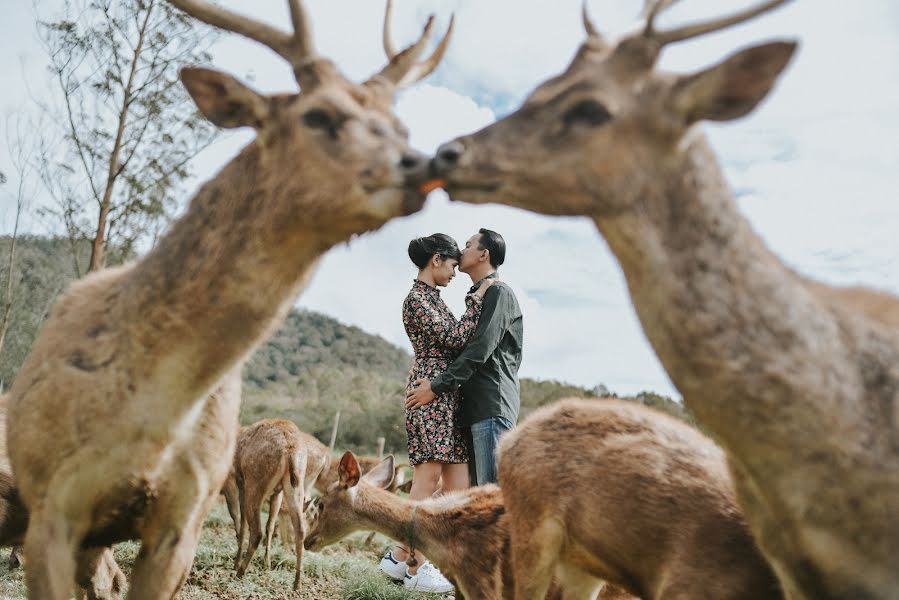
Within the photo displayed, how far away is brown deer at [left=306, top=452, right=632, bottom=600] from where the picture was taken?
225 inches

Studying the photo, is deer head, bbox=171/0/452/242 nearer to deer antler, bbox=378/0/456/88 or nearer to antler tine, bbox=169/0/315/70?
antler tine, bbox=169/0/315/70

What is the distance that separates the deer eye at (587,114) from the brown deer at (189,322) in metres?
0.65

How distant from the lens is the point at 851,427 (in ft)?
9.70

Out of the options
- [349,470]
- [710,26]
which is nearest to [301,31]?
[710,26]

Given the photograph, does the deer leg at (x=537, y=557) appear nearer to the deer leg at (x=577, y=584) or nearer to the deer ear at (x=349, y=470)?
the deer leg at (x=577, y=584)

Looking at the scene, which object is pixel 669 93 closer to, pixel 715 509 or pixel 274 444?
pixel 715 509

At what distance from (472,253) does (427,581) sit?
10.0ft

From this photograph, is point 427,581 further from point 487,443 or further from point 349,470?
point 487,443

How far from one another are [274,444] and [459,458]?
11.8 feet

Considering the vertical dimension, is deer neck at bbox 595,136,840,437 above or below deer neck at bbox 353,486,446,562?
above

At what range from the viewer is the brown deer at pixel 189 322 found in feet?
11.1

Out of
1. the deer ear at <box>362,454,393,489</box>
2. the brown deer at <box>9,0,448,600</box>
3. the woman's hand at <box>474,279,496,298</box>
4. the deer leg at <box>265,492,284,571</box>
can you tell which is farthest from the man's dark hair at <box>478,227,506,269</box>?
the deer leg at <box>265,492,284,571</box>

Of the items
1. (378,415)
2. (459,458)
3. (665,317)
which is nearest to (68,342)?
(665,317)

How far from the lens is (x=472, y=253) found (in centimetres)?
703
